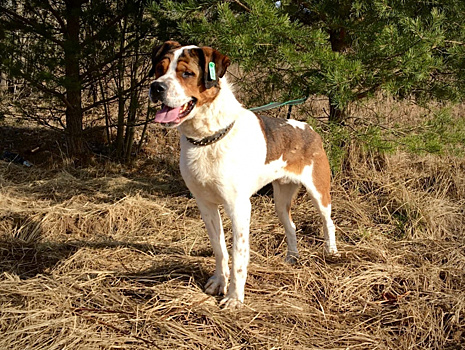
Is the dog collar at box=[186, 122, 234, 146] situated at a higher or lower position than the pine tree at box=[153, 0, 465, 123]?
lower

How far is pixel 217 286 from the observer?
3.43 m

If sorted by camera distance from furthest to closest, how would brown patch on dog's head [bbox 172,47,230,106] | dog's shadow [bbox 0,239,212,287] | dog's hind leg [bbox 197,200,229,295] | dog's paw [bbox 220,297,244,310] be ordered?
1. dog's shadow [bbox 0,239,212,287]
2. dog's hind leg [bbox 197,200,229,295]
3. dog's paw [bbox 220,297,244,310]
4. brown patch on dog's head [bbox 172,47,230,106]

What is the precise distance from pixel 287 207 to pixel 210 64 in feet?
5.39

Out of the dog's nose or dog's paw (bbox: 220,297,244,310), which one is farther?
dog's paw (bbox: 220,297,244,310)

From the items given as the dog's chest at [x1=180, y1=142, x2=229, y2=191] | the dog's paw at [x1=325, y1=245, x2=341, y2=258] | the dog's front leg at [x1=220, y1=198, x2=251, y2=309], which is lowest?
the dog's paw at [x1=325, y1=245, x2=341, y2=258]

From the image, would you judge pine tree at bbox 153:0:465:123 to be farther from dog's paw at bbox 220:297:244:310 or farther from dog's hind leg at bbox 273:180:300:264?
dog's paw at bbox 220:297:244:310

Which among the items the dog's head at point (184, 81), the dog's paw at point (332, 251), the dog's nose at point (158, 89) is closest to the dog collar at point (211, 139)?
the dog's head at point (184, 81)

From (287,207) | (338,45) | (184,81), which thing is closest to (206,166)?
(184,81)

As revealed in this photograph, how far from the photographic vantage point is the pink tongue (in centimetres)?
287

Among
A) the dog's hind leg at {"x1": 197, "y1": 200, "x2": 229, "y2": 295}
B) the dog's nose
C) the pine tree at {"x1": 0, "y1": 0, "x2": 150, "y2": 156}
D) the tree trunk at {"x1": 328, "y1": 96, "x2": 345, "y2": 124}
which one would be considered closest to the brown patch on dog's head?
the dog's nose

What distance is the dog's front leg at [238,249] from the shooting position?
3148mm

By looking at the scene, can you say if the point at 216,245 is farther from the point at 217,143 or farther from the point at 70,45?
the point at 70,45

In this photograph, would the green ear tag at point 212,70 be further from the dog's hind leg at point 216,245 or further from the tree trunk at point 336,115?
the tree trunk at point 336,115

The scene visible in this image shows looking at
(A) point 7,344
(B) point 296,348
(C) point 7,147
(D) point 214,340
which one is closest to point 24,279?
(A) point 7,344
